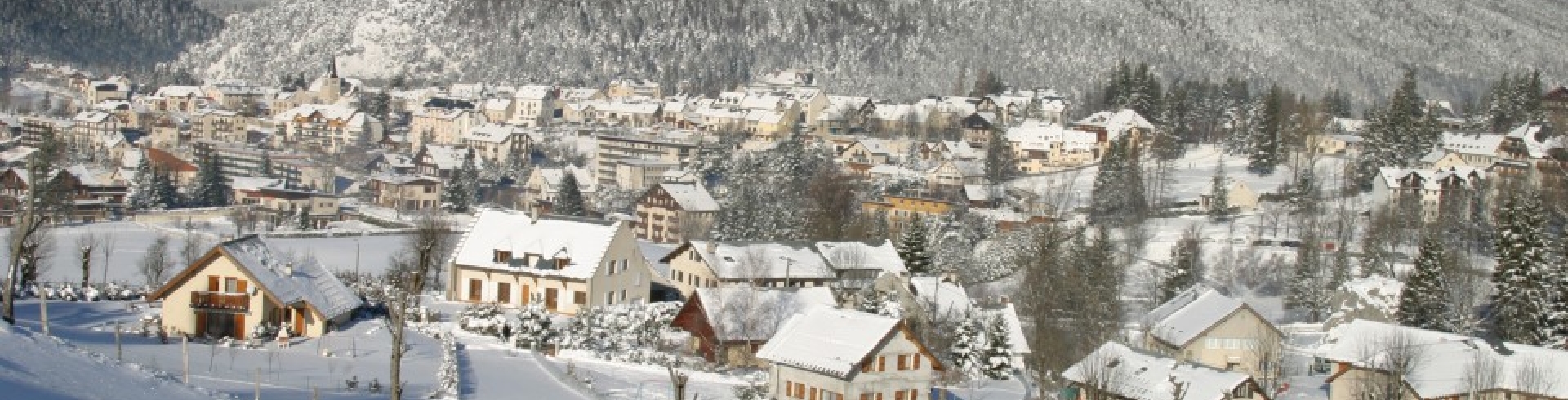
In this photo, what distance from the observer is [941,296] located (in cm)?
3950

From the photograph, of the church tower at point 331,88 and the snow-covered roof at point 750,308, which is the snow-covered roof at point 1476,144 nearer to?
the snow-covered roof at point 750,308

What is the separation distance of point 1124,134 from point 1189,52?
70416mm

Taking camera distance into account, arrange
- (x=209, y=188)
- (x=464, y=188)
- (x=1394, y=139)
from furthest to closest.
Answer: (x=464, y=188)
(x=209, y=188)
(x=1394, y=139)

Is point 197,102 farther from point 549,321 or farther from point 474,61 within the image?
point 549,321

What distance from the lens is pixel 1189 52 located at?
142375 millimetres

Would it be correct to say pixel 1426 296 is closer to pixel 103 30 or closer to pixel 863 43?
pixel 863 43

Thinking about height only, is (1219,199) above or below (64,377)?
above

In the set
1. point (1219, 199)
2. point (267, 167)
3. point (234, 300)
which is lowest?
point (234, 300)

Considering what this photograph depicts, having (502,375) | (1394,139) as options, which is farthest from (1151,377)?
(1394,139)

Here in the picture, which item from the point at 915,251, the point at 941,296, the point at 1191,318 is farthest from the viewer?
the point at 915,251

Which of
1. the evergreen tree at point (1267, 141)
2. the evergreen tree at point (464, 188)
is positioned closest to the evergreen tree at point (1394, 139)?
the evergreen tree at point (1267, 141)

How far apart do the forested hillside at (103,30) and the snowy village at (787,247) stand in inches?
2067

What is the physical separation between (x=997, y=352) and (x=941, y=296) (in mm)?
4988

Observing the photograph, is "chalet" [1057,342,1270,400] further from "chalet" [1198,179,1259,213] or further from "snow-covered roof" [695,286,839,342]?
"chalet" [1198,179,1259,213]
